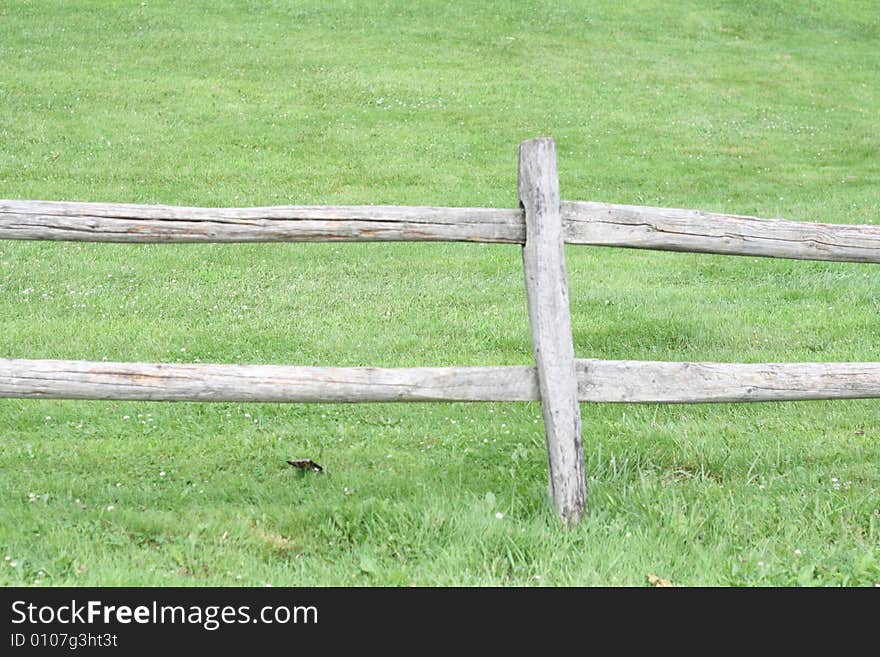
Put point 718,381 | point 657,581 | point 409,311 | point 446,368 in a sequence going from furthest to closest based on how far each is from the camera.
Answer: point 409,311
point 718,381
point 446,368
point 657,581

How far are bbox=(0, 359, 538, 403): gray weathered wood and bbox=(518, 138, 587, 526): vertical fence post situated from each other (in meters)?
0.25

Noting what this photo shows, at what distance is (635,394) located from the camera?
4453mm

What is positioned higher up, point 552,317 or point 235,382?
point 552,317

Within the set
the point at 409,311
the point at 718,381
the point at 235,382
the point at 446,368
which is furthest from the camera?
the point at 409,311

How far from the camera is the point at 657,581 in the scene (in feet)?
12.5

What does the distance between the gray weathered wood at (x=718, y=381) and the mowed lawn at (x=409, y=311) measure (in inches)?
19.0

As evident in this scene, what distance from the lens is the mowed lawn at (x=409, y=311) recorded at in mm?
4152

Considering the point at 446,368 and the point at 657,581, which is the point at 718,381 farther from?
the point at 446,368

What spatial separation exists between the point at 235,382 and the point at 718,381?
7.38ft

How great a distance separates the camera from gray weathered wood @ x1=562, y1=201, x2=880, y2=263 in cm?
444

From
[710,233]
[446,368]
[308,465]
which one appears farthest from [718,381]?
[308,465]

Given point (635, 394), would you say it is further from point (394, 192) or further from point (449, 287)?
point (394, 192)

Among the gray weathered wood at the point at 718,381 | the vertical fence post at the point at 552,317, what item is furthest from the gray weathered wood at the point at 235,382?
the gray weathered wood at the point at 718,381

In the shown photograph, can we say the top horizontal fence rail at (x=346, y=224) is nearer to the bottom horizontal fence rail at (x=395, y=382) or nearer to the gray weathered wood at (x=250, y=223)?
the gray weathered wood at (x=250, y=223)
